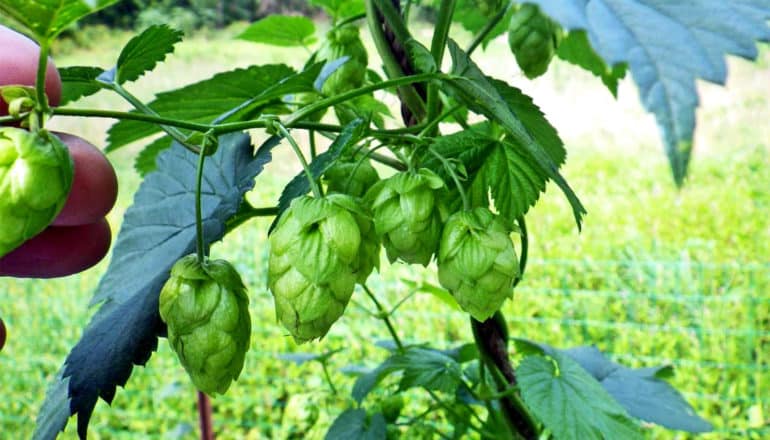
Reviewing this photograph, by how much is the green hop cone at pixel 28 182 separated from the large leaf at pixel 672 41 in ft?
0.68

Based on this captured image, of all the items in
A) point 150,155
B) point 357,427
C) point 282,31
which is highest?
point 282,31

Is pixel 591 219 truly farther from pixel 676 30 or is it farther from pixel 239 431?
pixel 676 30

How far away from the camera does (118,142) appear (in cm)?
65

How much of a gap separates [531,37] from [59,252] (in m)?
0.37

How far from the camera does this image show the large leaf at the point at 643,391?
723 mm

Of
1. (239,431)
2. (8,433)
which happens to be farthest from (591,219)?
(8,433)

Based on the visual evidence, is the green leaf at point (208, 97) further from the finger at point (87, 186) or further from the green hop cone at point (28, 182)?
the green hop cone at point (28, 182)

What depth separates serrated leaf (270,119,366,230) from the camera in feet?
1.39

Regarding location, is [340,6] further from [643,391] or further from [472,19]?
[643,391]

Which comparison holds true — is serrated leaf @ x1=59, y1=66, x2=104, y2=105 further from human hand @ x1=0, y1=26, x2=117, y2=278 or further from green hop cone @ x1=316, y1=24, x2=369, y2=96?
green hop cone @ x1=316, y1=24, x2=369, y2=96

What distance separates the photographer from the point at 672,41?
25 centimetres

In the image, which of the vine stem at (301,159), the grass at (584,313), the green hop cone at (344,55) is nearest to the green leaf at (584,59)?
the green hop cone at (344,55)

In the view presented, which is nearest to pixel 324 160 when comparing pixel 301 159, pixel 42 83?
pixel 301 159

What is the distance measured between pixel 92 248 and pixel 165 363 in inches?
61.4
